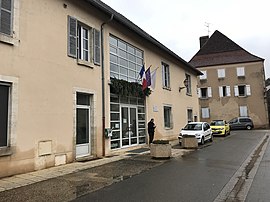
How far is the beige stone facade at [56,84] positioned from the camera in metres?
8.43

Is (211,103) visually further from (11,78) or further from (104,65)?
(11,78)

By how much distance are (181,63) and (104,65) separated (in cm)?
1225

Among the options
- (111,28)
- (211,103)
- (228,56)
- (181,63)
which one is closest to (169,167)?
(111,28)

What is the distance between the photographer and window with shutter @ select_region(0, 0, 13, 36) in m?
8.38

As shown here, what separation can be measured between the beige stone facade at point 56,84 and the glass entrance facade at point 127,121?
0.10 m

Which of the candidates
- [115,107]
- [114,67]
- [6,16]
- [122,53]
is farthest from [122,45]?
[6,16]

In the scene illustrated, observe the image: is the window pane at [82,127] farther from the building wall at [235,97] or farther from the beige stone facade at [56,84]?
the building wall at [235,97]

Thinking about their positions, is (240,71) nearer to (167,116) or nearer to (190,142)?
(167,116)

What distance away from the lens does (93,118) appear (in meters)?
12.0

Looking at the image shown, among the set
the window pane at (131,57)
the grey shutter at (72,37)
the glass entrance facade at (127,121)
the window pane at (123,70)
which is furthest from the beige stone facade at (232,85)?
the grey shutter at (72,37)

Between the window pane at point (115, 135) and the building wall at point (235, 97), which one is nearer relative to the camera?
the window pane at point (115, 135)

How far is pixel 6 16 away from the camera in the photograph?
28.0 feet

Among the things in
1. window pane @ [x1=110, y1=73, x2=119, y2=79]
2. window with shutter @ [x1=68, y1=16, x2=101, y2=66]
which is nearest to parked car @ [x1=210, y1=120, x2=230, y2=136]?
window pane @ [x1=110, y1=73, x2=119, y2=79]

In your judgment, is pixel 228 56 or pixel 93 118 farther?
pixel 228 56
